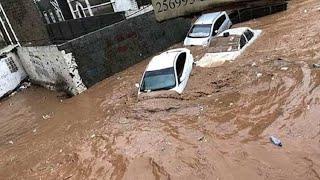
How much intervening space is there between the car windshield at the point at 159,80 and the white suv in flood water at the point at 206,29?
398 centimetres

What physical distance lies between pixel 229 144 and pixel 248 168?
99 cm

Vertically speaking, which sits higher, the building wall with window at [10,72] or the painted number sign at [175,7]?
the painted number sign at [175,7]

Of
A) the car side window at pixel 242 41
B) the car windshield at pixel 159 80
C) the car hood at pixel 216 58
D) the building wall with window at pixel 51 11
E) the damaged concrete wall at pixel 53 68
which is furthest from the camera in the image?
the building wall with window at pixel 51 11

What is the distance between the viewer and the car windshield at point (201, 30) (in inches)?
573

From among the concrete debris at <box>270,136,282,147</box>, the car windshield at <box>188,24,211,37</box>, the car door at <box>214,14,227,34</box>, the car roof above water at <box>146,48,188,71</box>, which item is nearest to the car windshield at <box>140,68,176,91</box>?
the car roof above water at <box>146,48,188,71</box>

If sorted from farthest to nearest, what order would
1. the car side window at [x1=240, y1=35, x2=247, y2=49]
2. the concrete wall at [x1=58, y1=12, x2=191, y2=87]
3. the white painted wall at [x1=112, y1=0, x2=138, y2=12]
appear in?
the white painted wall at [x1=112, y1=0, x2=138, y2=12], the concrete wall at [x1=58, y1=12, x2=191, y2=87], the car side window at [x1=240, y1=35, x2=247, y2=49]

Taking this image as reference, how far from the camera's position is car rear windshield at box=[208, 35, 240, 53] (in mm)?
12234

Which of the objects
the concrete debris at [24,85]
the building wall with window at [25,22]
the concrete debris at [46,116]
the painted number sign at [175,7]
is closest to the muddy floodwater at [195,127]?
the concrete debris at [46,116]

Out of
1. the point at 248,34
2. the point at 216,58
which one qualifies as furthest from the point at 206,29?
the point at 216,58

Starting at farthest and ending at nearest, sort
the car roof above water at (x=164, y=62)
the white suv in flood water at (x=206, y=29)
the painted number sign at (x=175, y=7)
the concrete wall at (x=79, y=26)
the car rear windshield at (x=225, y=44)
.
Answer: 1. the concrete wall at (x=79, y=26)
2. the white suv in flood water at (x=206, y=29)
3. the car rear windshield at (x=225, y=44)
4. the car roof above water at (x=164, y=62)
5. the painted number sign at (x=175, y=7)

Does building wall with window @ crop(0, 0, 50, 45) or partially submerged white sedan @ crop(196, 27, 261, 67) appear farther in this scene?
building wall with window @ crop(0, 0, 50, 45)

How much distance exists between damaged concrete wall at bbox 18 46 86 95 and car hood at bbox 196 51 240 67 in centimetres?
486

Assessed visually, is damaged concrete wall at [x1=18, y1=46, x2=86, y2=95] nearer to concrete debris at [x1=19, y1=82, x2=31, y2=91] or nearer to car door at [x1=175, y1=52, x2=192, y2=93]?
concrete debris at [x1=19, y1=82, x2=31, y2=91]

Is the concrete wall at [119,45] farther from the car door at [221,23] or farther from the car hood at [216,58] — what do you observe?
the car hood at [216,58]
